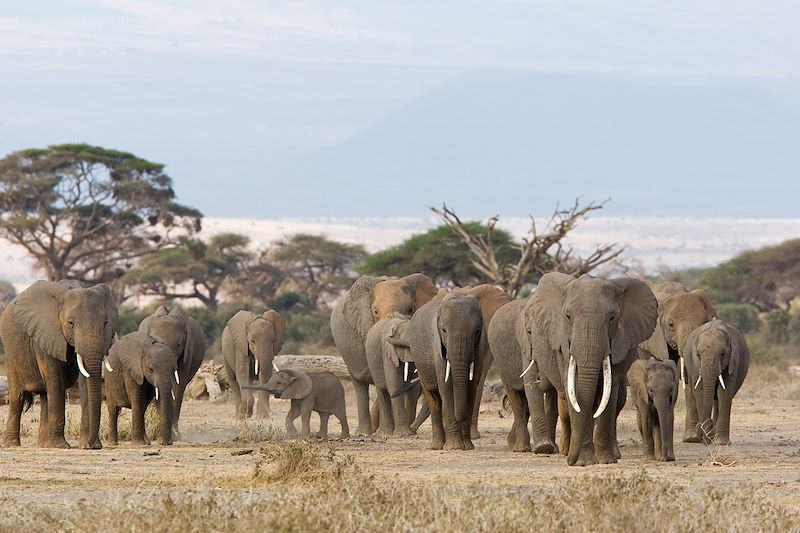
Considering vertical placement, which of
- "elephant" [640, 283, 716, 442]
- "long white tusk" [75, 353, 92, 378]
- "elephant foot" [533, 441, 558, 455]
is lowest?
"elephant foot" [533, 441, 558, 455]

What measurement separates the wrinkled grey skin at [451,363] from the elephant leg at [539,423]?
0.78 meters

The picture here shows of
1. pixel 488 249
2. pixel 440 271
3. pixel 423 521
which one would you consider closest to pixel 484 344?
pixel 423 521

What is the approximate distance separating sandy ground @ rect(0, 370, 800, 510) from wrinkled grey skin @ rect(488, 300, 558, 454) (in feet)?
0.77

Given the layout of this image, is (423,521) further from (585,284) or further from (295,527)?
(585,284)

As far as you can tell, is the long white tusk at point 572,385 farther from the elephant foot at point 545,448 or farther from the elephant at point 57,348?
the elephant at point 57,348

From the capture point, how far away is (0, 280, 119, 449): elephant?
596 inches

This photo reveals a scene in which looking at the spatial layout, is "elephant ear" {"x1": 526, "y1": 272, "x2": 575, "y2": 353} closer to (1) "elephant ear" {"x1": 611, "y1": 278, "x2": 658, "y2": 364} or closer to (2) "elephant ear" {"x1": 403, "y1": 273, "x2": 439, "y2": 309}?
(1) "elephant ear" {"x1": 611, "y1": 278, "x2": 658, "y2": 364}

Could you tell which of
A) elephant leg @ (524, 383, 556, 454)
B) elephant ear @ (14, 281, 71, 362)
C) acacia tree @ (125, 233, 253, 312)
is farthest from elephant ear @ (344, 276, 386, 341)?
acacia tree @ (125, 233, 253, 312)

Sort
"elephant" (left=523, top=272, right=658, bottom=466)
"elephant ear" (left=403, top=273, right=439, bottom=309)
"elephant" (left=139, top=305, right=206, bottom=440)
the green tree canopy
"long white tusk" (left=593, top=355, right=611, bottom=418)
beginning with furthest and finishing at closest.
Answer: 1. the green tree canopy
2. "elephant ear" (left=403, top=273, right=439, bottom=309)
3. "elephant" (left=139, top=305, right=206, bottom=440)
4. "long white tusk" (left=593, top=355, right=611, bottom=418)
5. "elephant" (left=523, top=272, right=658, bottom=466)

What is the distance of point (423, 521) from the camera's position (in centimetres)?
886

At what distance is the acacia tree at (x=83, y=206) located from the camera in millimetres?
52938

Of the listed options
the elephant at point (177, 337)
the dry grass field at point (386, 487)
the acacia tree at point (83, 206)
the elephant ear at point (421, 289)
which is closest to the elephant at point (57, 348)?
the dry grass field at point (386, 487)

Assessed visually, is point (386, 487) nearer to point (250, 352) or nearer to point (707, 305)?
point (707, 305)

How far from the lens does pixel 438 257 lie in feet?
152
